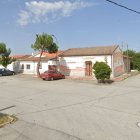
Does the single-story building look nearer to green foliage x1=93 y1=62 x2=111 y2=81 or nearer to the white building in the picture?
the white building

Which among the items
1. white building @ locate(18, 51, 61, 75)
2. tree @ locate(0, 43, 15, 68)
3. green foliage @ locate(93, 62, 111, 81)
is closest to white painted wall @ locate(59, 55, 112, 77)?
white building @ locate(18, 51, 61, 75)

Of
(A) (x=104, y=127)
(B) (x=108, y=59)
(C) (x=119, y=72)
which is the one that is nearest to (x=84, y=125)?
(A) (x=104, y=127)

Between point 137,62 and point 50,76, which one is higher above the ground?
point 137,62

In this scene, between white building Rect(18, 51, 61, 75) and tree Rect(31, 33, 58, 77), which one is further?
white building Rect(18, 51, 61, 75)

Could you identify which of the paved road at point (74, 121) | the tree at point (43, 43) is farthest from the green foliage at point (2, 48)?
the paved road at point (74, 121)

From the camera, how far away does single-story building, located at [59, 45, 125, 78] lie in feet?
118

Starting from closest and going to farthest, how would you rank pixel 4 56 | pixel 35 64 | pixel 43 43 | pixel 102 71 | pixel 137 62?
pixel 102 71, pixel 43 43, pixel 35 64, pixel 4 56, pixel 137 62

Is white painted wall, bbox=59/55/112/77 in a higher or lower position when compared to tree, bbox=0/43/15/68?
lower

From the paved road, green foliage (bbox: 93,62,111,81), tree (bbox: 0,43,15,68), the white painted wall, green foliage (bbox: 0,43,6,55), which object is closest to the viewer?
the paved road

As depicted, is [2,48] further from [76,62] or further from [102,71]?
[102,71]

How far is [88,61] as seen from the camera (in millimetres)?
38125

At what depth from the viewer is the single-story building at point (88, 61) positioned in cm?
3606

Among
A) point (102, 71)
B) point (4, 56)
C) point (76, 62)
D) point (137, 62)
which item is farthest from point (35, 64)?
point (137, 62)

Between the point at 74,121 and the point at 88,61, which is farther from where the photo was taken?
the point at 88,61
